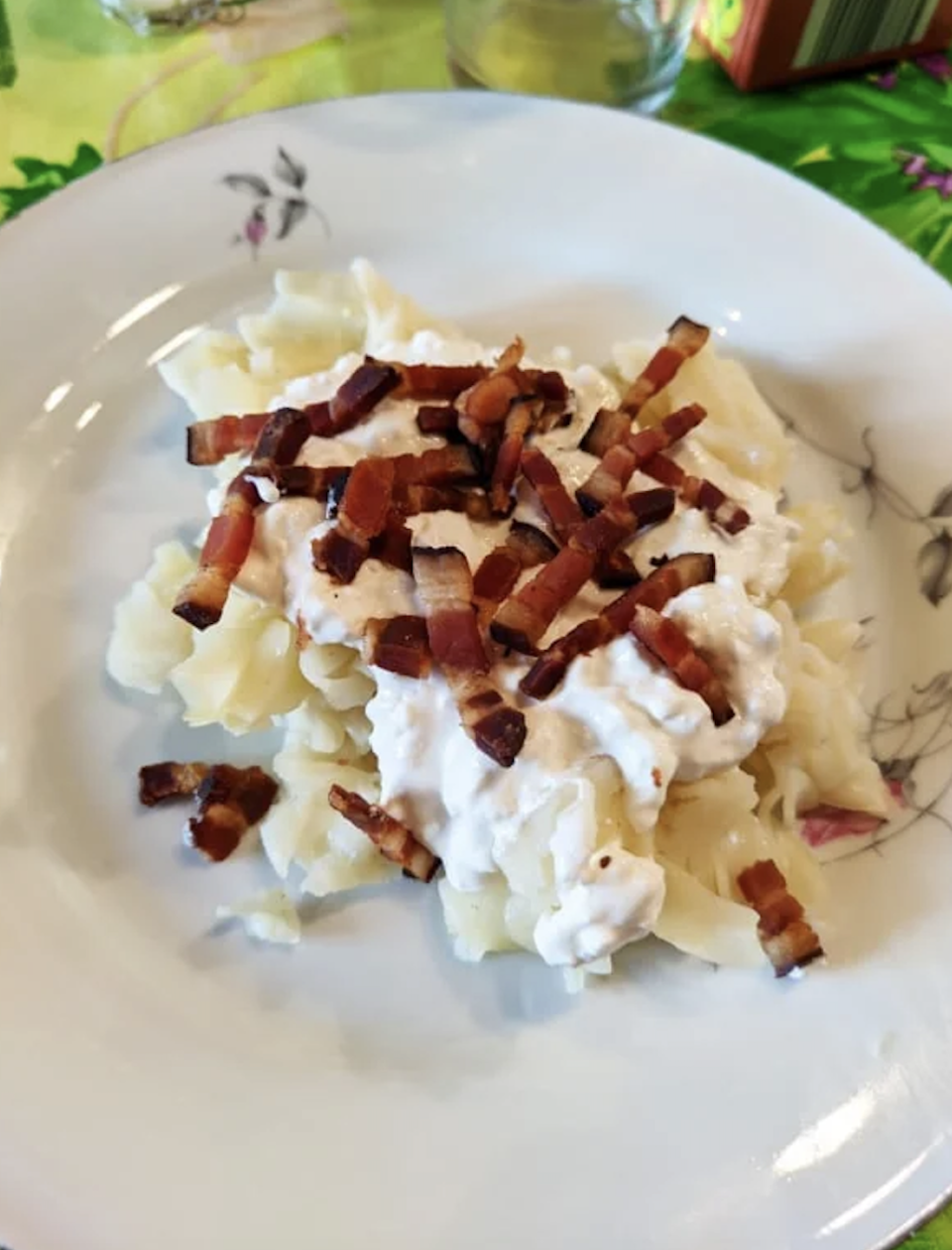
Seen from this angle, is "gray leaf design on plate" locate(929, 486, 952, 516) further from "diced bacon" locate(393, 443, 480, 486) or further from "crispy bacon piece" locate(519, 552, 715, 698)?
"diced bacon" locate(393, 443, 480, 486)

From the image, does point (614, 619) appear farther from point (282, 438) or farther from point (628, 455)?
point (282, 438)

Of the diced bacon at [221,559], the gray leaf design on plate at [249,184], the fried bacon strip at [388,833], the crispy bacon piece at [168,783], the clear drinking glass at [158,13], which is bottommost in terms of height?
the crispy bacon piece at [168,783]

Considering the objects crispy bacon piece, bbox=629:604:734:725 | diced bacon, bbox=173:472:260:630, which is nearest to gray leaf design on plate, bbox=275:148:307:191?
diced bacon, bbox=173:472:260:630

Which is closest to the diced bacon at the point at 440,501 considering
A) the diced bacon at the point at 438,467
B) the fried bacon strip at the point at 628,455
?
the diced bacon at the point at 438,467

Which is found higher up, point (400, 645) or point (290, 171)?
point (290, 171)

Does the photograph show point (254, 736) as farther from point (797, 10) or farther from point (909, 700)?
point (797, 10)

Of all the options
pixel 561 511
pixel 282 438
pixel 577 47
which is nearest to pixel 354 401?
pixel 282 438

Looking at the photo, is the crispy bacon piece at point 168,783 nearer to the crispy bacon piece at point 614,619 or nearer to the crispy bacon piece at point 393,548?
the crispy bacon piece at point 393,548
